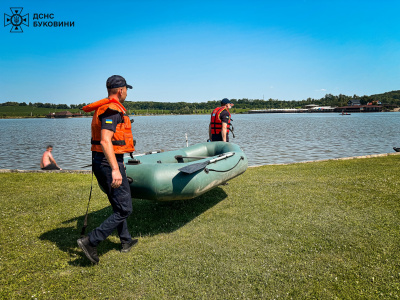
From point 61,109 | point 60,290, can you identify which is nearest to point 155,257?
point 60,290

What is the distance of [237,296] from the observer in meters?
3.15

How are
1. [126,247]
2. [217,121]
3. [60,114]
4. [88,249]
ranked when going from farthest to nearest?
1. [60,114]
2. [217,121]
3. [126,247]
4. [88,249]

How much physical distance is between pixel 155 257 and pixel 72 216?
261 cm

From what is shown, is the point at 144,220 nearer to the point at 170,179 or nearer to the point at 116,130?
the point at 170,179

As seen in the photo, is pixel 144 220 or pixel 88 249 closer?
pixel 88 249

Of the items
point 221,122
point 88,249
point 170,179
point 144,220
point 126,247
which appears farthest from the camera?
point 221,122

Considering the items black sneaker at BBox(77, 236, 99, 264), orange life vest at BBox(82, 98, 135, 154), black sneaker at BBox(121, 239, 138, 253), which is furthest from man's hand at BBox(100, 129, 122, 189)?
black sneaker at BBox(121, 239, 138, 253)

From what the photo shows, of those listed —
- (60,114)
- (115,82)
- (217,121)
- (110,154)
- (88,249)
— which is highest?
(60,114)

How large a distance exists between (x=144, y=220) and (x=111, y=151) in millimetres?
2349

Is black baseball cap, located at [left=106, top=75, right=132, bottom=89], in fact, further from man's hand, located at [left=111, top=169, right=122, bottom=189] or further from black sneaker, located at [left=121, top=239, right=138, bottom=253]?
black sneaker, located at [left=121, top=239, right=138, bottom=253]

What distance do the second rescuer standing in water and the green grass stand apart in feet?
1.44

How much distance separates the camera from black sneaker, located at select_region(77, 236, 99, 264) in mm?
3732

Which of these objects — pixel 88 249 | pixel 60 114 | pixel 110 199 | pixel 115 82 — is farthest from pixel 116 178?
pixel 60 114

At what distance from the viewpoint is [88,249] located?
12.4ft
